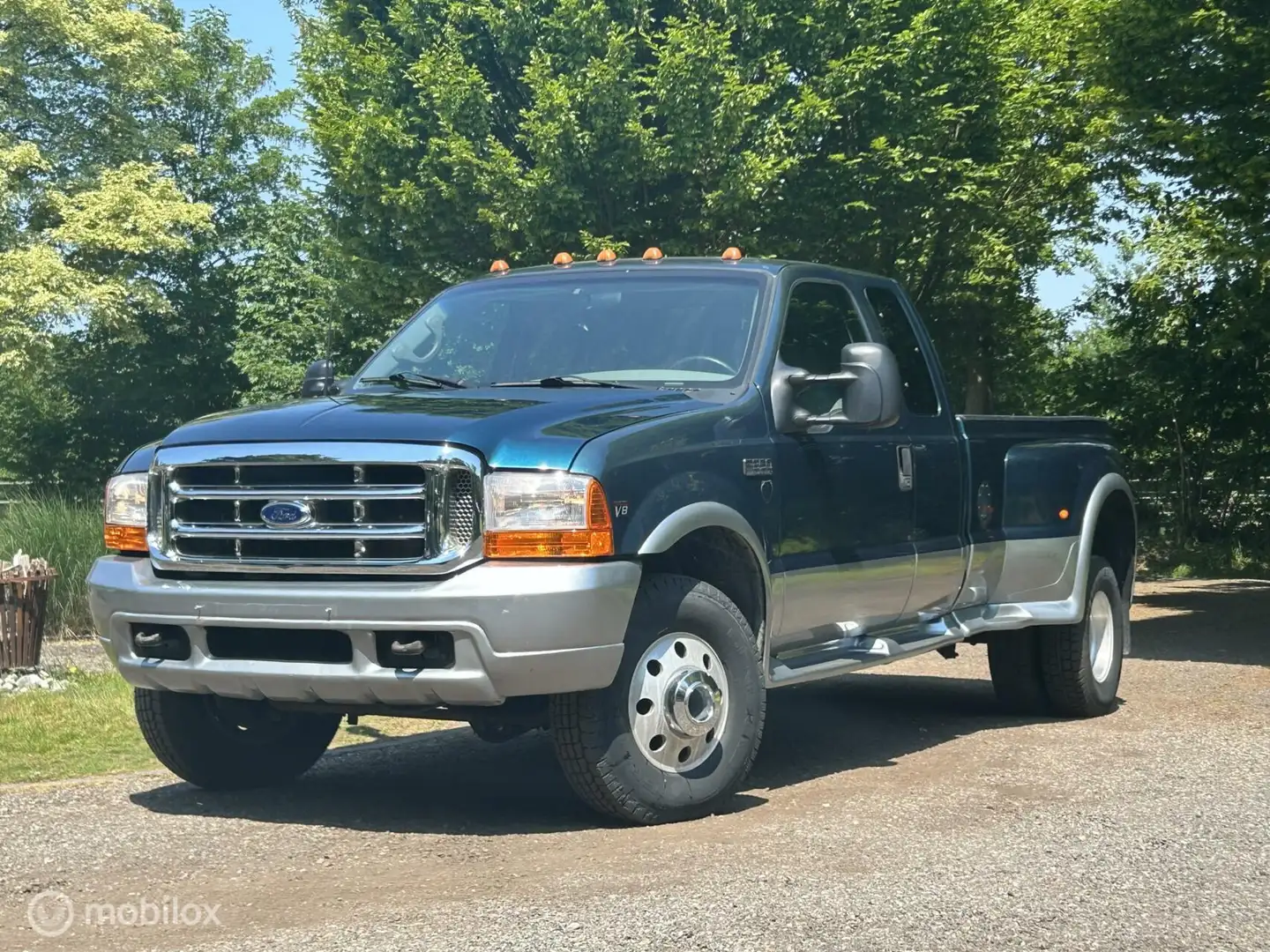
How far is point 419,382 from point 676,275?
125 cm

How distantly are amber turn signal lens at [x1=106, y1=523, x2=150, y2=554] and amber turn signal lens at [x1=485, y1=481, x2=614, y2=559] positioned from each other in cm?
155

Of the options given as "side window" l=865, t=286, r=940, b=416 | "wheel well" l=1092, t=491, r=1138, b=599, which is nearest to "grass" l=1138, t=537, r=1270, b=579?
"wheel well" l=1092, t=491, r=1138, b=599

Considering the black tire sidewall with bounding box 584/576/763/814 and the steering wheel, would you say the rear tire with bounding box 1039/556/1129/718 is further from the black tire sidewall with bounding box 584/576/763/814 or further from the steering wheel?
the black tire sidewall with bounding box 584/576/763/814

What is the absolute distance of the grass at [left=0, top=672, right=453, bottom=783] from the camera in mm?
8352

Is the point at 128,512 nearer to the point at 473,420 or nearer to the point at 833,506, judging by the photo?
the point at 473,420

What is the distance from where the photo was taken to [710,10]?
88.9 ft

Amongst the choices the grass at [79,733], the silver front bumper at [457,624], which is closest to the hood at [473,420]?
the silver front bumper at [457,624]

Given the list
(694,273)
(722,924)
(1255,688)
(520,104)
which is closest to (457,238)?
(520,104)

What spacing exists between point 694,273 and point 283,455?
231cm

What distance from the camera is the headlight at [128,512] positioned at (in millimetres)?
6848

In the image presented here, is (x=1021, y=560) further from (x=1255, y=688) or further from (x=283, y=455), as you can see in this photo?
(x=283, y=455)

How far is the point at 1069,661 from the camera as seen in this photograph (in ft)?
31.1

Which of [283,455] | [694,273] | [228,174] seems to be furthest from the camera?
[228,174]

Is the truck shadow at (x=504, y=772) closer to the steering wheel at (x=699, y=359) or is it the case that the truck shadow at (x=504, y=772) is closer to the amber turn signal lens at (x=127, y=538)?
the amber turn signal lens at (x=127, y=538)
